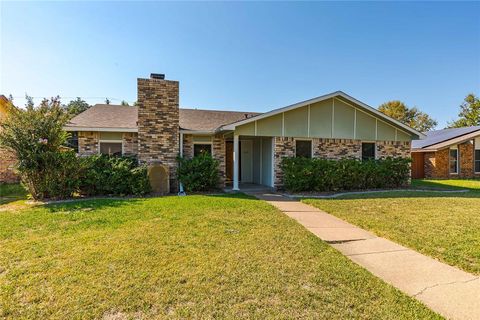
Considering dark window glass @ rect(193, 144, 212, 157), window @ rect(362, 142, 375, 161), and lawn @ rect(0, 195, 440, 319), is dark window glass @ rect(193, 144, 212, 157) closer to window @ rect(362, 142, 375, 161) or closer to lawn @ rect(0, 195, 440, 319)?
lawn @ rect(0, 195, 440, 319)

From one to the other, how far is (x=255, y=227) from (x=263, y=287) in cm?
240

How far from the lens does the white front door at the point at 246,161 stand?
14405 millimetres

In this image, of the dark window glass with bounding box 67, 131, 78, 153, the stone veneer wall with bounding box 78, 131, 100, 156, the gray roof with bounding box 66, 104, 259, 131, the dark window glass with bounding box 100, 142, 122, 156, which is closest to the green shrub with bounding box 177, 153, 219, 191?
the gray roof with bounding box 66, 104, 259, 131

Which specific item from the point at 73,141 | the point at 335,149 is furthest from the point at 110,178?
the point at 335,149

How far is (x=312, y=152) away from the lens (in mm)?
12070

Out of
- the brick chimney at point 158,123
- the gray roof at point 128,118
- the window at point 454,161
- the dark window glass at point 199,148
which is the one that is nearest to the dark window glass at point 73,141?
the gray roof at point 128,118

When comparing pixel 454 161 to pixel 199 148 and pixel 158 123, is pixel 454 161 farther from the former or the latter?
pixel 158 123

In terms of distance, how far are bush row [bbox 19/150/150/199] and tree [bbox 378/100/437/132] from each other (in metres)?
41.2

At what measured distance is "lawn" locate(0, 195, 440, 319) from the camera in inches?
102

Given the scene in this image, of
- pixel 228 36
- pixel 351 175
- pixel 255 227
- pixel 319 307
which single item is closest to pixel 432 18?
pixel 351 175

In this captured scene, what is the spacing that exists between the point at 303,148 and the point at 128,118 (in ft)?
28.0

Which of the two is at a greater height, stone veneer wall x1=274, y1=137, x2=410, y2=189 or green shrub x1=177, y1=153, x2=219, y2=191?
stone veneer wall x1=274, y1=137, x2=410, y2=189

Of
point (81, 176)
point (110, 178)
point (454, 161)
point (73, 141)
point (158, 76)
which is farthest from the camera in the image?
point (454, 161)

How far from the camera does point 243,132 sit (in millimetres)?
10922
